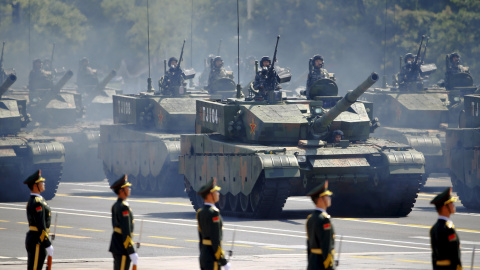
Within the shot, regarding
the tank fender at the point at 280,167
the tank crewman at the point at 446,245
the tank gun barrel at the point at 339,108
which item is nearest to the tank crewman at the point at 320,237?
the tank crewman at the point at 446,245

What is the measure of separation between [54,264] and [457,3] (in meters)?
48.3

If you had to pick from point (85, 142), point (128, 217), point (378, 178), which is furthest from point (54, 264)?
point (85, 142)

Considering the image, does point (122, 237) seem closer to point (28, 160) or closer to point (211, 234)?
point (211, 234)

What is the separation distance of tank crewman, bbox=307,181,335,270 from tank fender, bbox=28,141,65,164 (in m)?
22.4

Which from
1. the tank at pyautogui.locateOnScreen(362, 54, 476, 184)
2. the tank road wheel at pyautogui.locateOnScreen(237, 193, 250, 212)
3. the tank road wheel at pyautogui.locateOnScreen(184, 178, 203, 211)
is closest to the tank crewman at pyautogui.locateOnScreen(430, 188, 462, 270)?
the tank road wheel at pyautogui.locateOnScreen(237, 193, 250, 212)

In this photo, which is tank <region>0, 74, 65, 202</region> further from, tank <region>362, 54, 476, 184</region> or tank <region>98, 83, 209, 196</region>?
tank <region>362, 54, 476, 184</region>

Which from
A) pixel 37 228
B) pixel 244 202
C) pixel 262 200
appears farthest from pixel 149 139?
pixel 37 228

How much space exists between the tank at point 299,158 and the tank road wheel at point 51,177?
601cm

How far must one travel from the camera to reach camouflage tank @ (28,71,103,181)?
143ft

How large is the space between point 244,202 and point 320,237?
14.9 m

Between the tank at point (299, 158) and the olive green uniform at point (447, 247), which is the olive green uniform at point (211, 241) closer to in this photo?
the olive green uniform at point (447, 247)

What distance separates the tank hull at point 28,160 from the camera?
35281 mm

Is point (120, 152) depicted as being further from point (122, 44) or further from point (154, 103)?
point (122, 44)

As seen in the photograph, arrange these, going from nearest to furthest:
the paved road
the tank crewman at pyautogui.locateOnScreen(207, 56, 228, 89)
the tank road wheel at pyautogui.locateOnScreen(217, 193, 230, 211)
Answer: the paved road
the tank road wheel at pyautogui.locateOnScreen(217, 193, 230, 211)
the tank crewman at pyautogui.locateOnScreen(207, 56, 228, 89)
